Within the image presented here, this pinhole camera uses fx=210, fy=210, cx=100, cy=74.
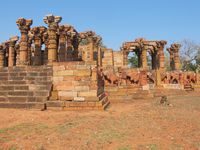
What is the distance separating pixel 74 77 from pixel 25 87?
2213mm

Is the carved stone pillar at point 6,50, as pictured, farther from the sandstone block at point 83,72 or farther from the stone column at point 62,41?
the sandstone block at point 83,72

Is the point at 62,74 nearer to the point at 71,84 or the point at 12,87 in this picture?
the point at 71,84

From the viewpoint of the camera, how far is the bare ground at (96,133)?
4.26 metres

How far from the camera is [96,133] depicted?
5.02 metres

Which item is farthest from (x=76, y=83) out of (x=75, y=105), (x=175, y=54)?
(x=175, y=54)

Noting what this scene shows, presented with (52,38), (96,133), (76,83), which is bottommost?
(96,133)

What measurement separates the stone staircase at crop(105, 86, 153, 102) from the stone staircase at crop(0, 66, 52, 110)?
491cm

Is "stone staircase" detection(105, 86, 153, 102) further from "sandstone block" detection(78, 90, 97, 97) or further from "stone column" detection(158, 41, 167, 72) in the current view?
"stone column" detection(158, 41, 167, 72)

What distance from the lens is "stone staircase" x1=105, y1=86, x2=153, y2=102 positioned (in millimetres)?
12953

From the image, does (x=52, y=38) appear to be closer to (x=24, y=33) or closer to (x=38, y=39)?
(x=24, y=33)

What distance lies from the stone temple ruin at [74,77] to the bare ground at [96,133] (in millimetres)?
1801

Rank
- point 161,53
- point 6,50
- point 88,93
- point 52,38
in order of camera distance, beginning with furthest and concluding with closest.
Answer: point 161,53 → point 6,50 → point 52,38 → point 88,93

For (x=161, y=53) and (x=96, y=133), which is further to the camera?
(x=161, y=53)

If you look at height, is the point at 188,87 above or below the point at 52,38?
below
